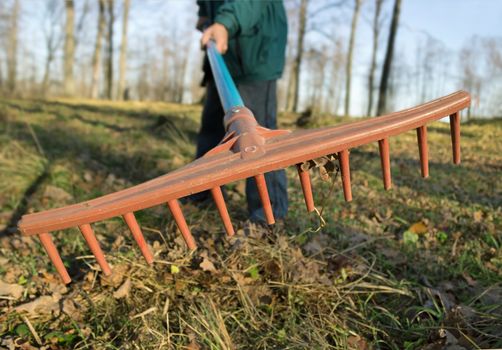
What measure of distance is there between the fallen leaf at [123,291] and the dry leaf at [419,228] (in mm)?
1631

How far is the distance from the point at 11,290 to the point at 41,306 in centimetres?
19

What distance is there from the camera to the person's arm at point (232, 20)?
2.18 metres

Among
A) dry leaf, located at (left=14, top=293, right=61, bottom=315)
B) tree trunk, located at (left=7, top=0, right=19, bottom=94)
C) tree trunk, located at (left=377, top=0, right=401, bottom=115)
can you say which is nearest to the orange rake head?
dry leaf, located at (left=14, top=293, right=61, bottom=315)

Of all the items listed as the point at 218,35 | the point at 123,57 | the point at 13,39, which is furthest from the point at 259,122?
the point at 13,39

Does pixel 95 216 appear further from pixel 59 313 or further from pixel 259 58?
pixel 259 58

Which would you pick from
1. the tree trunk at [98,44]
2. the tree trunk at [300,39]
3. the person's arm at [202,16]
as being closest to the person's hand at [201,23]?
the person's arm at [202,16]

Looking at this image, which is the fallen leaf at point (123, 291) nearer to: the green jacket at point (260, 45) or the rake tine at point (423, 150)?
the rake tine at point (423, 150)

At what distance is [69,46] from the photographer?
50.8 feet

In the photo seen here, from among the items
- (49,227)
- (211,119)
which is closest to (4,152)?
(211,119)

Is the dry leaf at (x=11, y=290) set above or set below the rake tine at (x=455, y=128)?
below

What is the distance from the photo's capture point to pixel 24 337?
4.80 feet

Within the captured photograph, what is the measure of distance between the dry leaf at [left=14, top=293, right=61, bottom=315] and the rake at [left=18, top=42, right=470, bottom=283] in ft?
1.49

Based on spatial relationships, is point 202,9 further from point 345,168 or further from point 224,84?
point 345,168

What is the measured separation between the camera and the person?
7.25 feet
